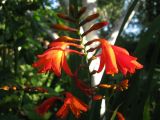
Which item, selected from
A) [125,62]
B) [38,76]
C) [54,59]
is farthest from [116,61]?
[38,76]

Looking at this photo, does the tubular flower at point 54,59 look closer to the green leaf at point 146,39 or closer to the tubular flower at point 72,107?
the tubular flower at point 72,107

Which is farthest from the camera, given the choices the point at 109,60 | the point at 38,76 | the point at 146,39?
the point at 38,76

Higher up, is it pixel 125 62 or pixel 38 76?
pixel 125 62

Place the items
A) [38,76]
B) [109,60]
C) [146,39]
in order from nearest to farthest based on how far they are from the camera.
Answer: [109,60] → [146,39] → [38,76]

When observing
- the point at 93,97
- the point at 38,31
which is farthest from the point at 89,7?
the point at 93,97

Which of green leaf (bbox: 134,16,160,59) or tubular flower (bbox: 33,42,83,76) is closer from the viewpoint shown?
tubular flower (bbox: 33,42,83,76)

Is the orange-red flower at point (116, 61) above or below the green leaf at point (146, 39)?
below

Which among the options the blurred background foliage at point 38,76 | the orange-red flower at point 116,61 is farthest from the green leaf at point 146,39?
the orange-red flower at point 116,61

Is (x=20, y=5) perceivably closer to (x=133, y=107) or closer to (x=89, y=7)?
(x=89, y=7)

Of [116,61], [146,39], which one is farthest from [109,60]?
[146,39]

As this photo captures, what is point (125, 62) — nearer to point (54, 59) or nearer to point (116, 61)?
point (116, 61)

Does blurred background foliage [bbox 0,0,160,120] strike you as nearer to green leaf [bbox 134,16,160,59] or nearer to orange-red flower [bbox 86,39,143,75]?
green leaf [bbox 134,16,160,59]

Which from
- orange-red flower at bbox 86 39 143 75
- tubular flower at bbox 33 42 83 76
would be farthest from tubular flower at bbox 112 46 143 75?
tubular flower at bbox 33 42 83 76

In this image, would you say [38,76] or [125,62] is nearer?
[125,62]
